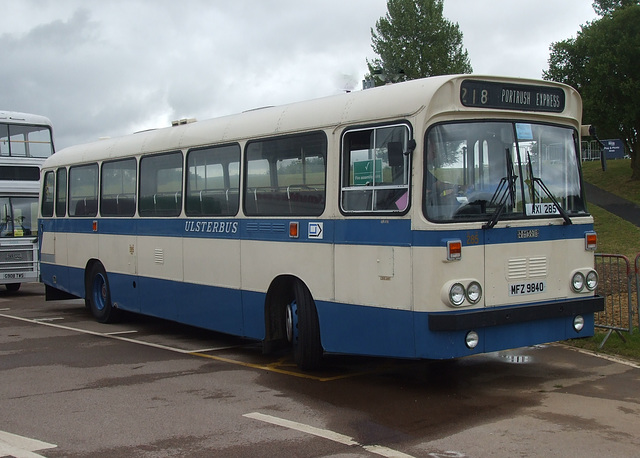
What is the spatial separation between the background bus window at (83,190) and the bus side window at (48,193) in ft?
3.25

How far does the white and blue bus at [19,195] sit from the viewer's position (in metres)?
19.9

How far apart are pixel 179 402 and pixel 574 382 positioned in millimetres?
4283

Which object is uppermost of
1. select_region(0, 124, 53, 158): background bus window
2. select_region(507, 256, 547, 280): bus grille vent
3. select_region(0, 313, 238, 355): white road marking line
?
select_region(0, 124, 53, 158): background bus window

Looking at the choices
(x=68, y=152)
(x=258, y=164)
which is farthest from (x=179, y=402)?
(x=68, y=152)

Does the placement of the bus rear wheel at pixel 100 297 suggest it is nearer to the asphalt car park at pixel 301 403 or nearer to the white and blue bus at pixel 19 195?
the asphalt car park at pixel 301 403

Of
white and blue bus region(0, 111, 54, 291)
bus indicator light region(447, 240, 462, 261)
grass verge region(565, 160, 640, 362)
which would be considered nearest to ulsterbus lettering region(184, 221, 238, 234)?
bus indicator light region(447, 240, 462, 261)

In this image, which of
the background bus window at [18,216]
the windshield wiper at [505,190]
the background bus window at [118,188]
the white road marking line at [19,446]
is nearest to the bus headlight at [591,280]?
the windshield wiper at [505,190]

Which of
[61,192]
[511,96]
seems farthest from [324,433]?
[61,192]

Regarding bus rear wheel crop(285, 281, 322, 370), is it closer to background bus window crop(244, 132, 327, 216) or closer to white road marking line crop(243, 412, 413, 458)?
background bus window crop(244, 132, 327, 216)

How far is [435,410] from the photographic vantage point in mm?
7492

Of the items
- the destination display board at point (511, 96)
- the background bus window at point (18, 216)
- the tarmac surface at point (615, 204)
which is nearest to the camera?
the destination display board at point (511, 96)

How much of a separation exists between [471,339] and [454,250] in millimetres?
916

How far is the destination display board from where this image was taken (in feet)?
25.9

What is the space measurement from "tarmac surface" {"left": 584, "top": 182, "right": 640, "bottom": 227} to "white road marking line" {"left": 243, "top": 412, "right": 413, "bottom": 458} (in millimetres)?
24530
